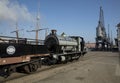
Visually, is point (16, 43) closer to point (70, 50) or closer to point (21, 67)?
point (21, 67)

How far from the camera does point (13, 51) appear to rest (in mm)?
11500

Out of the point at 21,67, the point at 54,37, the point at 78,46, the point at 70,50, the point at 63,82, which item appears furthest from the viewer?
the point at 78,46

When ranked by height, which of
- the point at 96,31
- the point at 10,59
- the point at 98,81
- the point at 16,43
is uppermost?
the point at 96,31

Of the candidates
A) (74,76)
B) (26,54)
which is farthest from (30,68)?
(74,76)

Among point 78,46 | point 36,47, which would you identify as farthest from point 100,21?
point 36,47

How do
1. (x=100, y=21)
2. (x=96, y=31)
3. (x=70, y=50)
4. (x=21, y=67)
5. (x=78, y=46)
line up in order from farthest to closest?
(x=100, y=21), (x=96, y=31), (x=78, y=46), (x=70, y=50), (x=21, y=67)

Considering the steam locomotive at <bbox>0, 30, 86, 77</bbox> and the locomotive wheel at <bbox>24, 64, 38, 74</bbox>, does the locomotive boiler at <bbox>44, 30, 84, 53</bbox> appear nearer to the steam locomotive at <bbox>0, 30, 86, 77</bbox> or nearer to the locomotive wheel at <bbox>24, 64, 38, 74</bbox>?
the steam locomotive at <bbox>0, 30, 86, 77</bbox>

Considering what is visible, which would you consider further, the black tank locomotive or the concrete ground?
the black tank locomotive

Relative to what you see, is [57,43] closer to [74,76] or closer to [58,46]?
[58,46]

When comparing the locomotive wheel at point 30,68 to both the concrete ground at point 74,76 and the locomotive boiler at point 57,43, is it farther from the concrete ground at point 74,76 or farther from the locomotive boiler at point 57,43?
the locomotive boiler at point 57,43

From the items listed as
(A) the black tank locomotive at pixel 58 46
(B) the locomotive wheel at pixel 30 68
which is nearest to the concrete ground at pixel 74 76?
(B) the locomotive wheel at pixel 30 68

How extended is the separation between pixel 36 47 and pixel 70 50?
908 centimetres

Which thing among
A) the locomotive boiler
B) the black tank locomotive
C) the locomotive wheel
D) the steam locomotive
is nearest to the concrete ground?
the locomotive wheel

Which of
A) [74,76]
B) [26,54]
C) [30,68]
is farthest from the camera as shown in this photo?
[30,68]
